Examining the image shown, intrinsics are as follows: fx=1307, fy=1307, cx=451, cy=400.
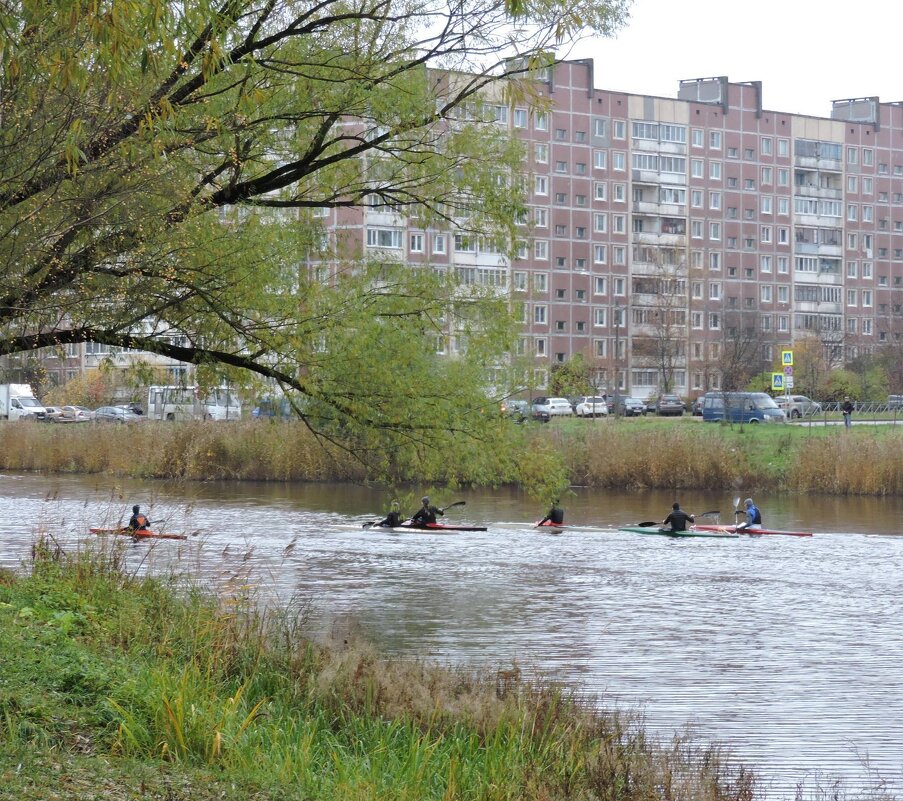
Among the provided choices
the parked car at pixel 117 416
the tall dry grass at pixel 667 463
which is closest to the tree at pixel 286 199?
the tall dry grass at pixel 667 463

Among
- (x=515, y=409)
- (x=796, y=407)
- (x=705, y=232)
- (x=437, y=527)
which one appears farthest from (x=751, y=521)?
(x=705, y=232)

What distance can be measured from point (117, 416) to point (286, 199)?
1739 inches

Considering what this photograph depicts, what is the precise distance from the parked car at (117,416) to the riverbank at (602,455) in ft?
7.37

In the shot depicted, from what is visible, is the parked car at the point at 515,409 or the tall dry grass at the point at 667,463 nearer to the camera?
the parked car at the point at 515,409

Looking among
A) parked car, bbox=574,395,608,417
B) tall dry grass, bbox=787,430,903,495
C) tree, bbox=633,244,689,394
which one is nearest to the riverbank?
tall dry grass, bbox=787,430,903,495

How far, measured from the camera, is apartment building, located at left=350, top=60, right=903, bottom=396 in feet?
352

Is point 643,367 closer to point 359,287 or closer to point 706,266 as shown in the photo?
point 706,266

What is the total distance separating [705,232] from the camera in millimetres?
116062

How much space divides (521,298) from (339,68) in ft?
14.1

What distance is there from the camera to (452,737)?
33.0 feet

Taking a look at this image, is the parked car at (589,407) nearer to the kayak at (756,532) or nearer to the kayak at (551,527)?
the kayak at (551,527)

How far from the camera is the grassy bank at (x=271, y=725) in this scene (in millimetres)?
7738

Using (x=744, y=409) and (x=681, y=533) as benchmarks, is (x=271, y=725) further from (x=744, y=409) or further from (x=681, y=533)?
(x=744, y=409)

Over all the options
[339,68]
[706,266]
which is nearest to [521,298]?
[339,68]
